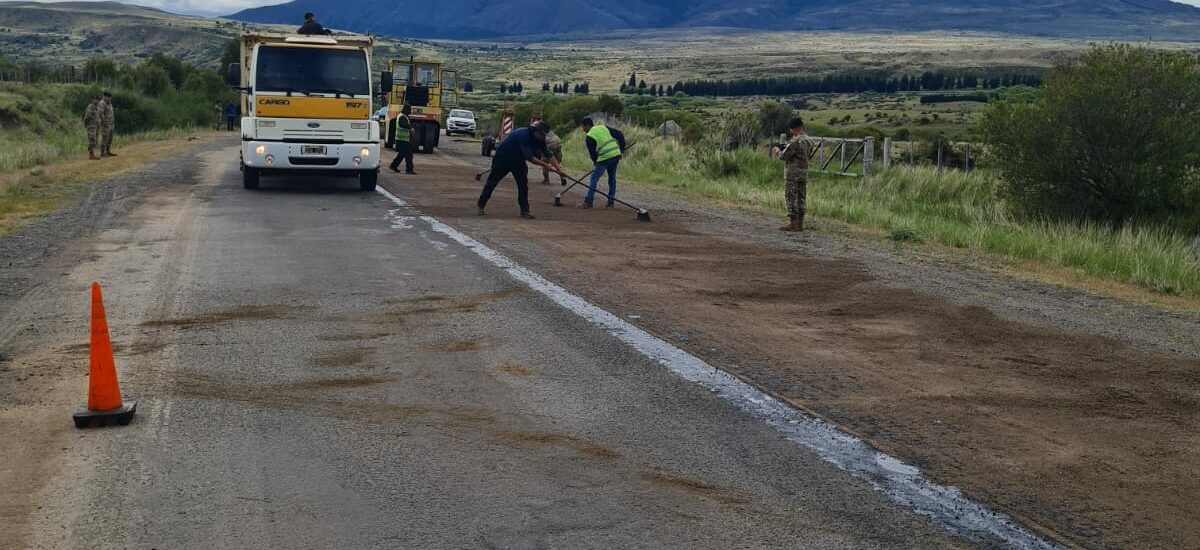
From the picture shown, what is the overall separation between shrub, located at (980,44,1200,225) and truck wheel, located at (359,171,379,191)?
10.8 m

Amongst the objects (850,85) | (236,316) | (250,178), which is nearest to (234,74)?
(250,178)

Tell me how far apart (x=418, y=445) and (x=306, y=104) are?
15.7 meters

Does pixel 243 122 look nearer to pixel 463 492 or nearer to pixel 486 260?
pixel 486 260

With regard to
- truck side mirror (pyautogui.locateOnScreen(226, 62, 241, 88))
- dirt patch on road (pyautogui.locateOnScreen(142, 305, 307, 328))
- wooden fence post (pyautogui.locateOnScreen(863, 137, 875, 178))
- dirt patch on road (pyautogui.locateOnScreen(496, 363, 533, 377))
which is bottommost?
dirt patch on road (pyautogui.locateOnScreen(142, 305, 307, 328))

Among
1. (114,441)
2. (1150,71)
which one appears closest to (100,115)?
(1150,71)

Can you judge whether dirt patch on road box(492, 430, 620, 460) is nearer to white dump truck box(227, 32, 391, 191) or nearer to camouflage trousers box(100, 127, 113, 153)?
Result: white dump truck box(227, 32, 391, 191)

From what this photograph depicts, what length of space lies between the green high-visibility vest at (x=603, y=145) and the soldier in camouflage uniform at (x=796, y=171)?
12.0 ft

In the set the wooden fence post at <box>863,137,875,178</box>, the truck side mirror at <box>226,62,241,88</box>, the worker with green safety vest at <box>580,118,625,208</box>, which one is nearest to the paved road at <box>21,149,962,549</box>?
the worker with green safety vest at <box>580,118,625,208</box>

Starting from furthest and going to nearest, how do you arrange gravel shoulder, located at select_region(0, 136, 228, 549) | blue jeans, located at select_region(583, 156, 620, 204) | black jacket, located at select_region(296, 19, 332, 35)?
black jacket, located at select_region(296, 19, 332, 35), blue jeans, located at select_region(583, 156, 620, 204), gravel shoulder, located at select_region(0, 136, 228, 549)

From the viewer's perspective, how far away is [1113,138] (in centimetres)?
1900

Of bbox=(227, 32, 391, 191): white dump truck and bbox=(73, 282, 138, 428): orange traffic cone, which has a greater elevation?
bbox=(227, 32, 391, 191): white dump truck

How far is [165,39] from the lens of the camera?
198m

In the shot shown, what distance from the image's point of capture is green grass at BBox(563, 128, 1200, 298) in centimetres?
1436

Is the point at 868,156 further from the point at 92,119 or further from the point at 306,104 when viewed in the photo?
the point at 92,119
